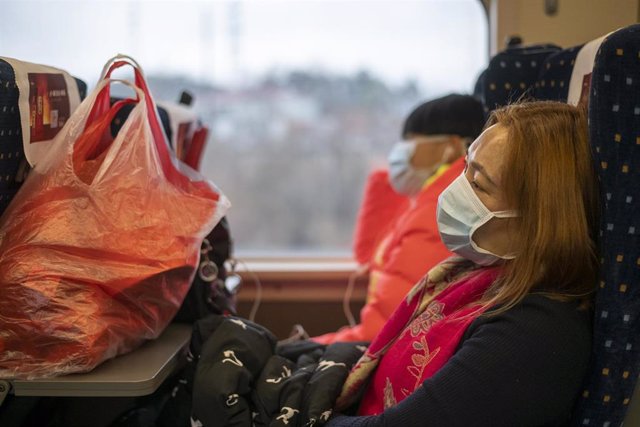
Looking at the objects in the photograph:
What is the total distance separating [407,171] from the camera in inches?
80.0

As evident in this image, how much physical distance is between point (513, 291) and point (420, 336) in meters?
0.21

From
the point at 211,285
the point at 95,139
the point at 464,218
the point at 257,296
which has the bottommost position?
the point at 257,296

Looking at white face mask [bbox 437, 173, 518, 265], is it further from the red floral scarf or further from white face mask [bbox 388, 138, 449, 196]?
white face mask [bbox 388, 138, 449, 196]

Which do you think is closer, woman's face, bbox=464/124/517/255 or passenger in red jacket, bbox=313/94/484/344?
woman's face, bbox=464/124/517/255

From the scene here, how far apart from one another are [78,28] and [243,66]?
24.1 inches

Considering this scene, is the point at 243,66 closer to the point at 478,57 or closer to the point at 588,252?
the point at 478,57

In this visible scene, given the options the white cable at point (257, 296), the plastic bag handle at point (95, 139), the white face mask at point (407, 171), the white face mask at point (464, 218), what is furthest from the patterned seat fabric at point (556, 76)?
the white cable at point (257, 296)

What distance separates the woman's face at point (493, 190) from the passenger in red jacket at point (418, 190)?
583 mm

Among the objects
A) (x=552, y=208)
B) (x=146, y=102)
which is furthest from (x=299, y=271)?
(x=552, y=208)

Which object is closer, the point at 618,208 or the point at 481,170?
the point at 618,208

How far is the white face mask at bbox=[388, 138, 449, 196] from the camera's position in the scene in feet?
6.61

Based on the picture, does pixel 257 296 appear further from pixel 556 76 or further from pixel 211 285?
pixel 556 76

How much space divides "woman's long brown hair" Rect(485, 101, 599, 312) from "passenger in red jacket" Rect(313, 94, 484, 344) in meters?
0.63

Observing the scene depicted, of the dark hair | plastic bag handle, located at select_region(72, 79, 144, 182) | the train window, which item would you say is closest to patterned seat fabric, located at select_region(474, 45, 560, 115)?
the dark hair
